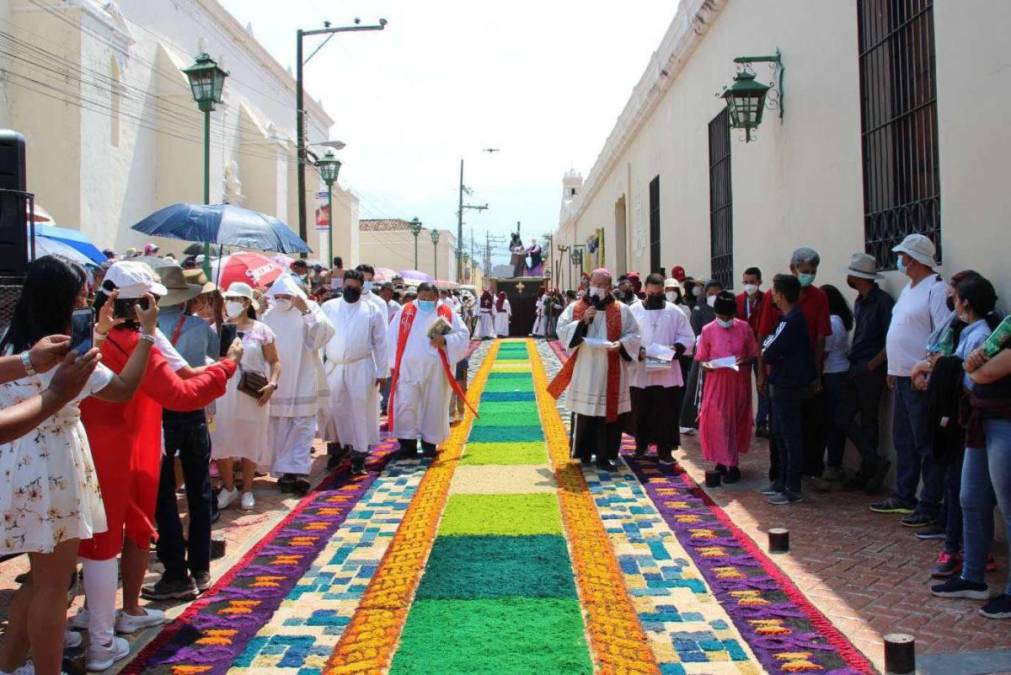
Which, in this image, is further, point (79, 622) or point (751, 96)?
point (751, 96)

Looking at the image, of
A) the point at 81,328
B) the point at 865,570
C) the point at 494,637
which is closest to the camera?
the point at 81,328

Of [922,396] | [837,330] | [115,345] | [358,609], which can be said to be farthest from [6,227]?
[837,330]

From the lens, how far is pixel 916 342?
566cm

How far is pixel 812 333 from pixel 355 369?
3869mm

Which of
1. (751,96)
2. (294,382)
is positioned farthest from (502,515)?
(751,96)

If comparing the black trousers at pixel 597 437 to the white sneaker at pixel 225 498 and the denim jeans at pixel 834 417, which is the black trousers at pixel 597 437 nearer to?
the denim jeans at pixel 834 417

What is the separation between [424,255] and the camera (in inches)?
2237

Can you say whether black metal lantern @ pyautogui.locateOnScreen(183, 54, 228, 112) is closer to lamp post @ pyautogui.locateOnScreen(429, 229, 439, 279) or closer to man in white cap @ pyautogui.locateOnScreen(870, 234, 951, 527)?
man in white cap @ pyautogui.locateOnScreen(870, 234, 951, 527)

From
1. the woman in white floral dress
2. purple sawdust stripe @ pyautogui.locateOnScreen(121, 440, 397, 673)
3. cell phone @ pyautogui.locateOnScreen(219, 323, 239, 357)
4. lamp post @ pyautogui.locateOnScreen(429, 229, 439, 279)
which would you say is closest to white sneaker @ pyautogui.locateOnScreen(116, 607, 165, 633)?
purple sawdust stripe @ pyautogui.locateOnScreen(121, 440, 397, 673)

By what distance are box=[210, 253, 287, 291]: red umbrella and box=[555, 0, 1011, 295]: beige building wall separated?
520 cm

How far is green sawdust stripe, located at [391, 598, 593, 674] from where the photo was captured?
3.67 m

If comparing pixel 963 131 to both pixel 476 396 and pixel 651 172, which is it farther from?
pixel 651 172

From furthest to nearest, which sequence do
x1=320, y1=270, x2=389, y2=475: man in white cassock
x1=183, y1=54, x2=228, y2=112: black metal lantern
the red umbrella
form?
x1=183, y1=54, x2=228, y2=112: black metal lantern
the red umbrella
x1=320, y1=270, x2=389, y2=475: man in white cassock

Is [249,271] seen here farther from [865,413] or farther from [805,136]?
[865,413]
